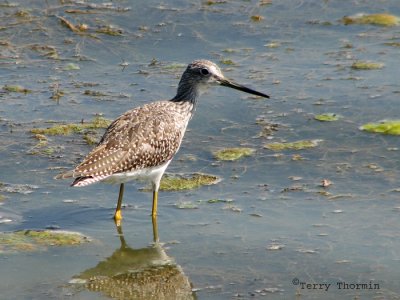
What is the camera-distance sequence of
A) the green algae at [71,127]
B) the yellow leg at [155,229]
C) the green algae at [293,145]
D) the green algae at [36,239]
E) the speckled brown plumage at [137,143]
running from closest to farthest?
the green algae at [36,239], the yellow leg at [155,229], the speckled brown plumage at [137,143], the green algae at [293,145], the green algae at [71,127]

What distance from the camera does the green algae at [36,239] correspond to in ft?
29.4

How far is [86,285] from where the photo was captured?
830 cm

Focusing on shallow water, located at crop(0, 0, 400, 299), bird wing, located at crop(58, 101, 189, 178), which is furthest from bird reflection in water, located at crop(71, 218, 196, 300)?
bird wing, located at crop(58, 101, 189, 178)

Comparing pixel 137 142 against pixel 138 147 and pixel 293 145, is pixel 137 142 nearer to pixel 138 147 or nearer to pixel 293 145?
pixel 138 147

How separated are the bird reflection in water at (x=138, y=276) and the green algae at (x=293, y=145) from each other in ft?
8.56

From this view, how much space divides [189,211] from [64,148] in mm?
2178

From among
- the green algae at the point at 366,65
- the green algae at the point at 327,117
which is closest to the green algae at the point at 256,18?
the green algae at the point at 366,65

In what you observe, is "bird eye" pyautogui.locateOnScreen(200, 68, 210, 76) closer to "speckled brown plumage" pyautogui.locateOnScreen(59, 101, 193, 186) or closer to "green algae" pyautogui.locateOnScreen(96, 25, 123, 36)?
"speckled brown plumage" pyautogui.locateOnScreen(59, 101, 193, 186)

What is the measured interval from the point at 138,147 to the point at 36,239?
138cm

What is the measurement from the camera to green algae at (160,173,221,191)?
10.3 metres

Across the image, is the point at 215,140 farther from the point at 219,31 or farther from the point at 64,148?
the point at 219,31

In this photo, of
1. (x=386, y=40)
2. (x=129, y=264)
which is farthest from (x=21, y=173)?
(x=386, y=40)

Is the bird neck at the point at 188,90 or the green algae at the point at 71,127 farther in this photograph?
the green algae at the point at 71,127

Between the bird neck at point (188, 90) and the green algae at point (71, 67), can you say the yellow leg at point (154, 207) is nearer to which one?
the bird neck at point (188, 90)
